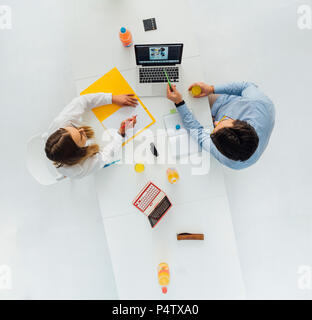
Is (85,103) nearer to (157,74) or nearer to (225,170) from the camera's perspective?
(157,74)

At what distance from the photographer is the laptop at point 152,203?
1.48m

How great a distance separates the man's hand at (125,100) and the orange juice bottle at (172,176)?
52 centimetres

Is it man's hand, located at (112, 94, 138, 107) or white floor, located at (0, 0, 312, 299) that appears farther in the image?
white floor, located at (0, 0, 312, 299)

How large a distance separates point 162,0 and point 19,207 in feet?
7.03

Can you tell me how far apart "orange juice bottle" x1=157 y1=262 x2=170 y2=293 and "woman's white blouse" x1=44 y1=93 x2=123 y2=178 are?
0.77m

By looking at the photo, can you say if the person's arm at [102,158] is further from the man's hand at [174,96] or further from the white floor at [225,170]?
the white floor at [225,170]

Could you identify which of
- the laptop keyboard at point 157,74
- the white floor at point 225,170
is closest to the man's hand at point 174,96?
the laptop keyboard at point 157,74

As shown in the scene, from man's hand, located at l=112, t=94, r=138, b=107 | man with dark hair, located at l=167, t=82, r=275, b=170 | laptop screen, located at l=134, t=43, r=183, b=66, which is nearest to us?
Result: man with dark hair, located at l=167, t=82, r=275, b=170

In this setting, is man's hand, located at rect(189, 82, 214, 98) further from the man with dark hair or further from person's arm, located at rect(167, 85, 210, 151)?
person's arm, located at rect(167, 85, 210, 151)

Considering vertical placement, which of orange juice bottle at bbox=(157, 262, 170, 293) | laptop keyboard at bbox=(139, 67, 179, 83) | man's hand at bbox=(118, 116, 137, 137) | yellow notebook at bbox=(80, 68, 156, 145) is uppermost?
laptop keyboard at bbox=(139, 67, 179, 83)

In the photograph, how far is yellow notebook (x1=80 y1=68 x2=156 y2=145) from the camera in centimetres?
155

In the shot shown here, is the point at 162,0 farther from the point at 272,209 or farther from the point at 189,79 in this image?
the point at 272,209

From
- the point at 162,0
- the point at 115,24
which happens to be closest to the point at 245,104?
the point at 162,0

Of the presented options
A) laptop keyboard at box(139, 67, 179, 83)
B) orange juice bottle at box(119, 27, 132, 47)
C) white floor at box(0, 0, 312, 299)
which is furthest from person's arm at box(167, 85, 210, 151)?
white floor at box(0, 0, 312, 299)
